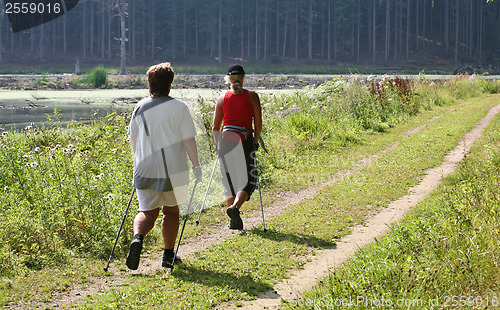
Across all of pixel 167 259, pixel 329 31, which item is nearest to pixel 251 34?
pixel 329 31

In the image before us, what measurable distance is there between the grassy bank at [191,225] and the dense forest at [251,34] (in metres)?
61.2

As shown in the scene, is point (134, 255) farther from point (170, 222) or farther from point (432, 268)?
point (432, 268)

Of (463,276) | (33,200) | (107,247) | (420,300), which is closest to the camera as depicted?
(420,300)

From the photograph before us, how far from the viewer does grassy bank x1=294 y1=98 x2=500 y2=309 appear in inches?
163

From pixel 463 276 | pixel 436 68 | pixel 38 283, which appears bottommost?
pixel 38 283

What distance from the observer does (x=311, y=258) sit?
6.08 m

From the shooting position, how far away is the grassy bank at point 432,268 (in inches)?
163

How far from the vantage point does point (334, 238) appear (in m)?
6.84

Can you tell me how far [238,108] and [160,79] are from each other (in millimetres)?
1788

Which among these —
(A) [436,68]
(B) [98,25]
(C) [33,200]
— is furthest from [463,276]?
(B) [98,25]

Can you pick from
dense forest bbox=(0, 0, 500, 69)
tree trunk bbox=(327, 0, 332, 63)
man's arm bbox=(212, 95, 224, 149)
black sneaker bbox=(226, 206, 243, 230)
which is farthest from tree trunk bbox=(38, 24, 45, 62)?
black sneaker bbox=(226, 206, 243, 230)

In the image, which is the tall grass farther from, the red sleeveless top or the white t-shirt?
the red sleeveless top

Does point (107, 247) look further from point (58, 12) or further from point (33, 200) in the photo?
point (58, 12)

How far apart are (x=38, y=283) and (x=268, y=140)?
7891 mm
